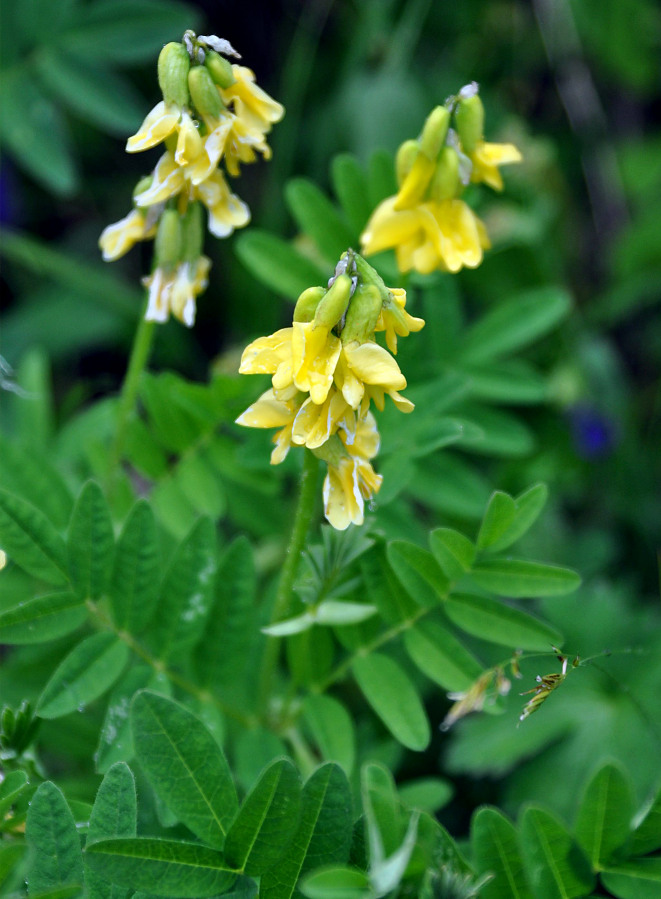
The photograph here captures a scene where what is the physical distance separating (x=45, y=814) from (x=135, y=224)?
856 mm

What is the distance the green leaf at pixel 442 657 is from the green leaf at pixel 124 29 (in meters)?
1.66

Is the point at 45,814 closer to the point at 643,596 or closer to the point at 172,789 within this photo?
the point at 172,789

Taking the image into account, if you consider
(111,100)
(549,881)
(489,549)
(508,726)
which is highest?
(111,100)

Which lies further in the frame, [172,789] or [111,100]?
[111,100]

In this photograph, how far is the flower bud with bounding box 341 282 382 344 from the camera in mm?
958

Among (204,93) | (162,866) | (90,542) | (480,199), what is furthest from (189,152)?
(480,199)

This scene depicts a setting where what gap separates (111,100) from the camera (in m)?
2.17

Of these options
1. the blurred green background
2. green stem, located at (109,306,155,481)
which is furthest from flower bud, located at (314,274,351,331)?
A: the blurred green background

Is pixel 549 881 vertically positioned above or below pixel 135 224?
below

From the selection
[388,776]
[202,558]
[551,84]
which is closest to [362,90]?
[551,84]

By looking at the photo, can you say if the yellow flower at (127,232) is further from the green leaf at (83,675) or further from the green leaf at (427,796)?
the green leaf at (427,796)

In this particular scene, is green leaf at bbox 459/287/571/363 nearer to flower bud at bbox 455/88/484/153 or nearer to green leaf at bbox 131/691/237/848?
flower bud at bbox 455/88/484/153

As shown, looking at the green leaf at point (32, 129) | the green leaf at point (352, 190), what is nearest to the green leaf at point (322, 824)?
the green leaf at point (352, 190)

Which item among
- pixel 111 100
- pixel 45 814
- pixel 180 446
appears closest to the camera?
pixel 45 814
